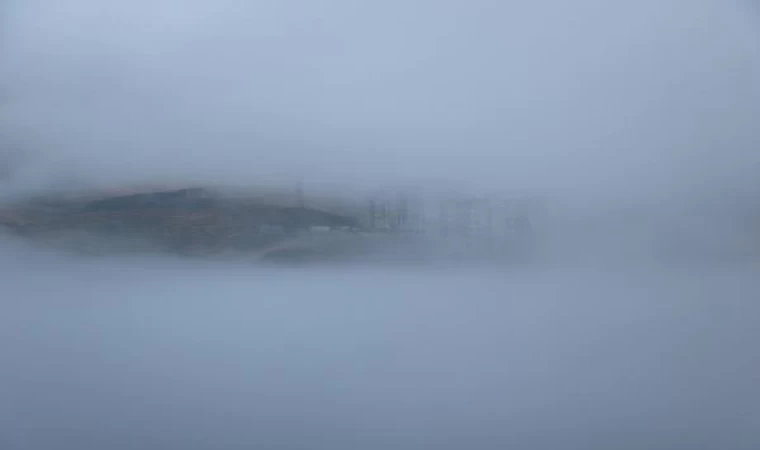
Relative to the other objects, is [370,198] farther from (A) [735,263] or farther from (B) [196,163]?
(A) [735,263]

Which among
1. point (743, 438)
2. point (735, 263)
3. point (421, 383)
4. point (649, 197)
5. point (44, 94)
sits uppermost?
point (44, 94)

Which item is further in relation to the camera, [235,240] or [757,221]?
[757,221]

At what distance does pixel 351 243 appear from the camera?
1283mm

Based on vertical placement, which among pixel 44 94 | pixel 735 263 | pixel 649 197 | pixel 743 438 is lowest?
pixel 743 438

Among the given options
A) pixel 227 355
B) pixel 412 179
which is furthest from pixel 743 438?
pixel 227 355

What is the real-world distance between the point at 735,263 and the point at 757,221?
84 mm

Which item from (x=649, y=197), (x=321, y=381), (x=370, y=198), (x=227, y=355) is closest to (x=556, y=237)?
(x=649, y=197)

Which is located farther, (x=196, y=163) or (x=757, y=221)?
(x=757, y=221)

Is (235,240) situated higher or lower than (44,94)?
lower

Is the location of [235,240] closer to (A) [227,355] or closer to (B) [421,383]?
(A) [227,355]

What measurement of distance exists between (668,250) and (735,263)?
12 centimetres

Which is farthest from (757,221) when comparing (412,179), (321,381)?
(321,381)

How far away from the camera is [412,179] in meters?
1.28

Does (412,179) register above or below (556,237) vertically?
above
